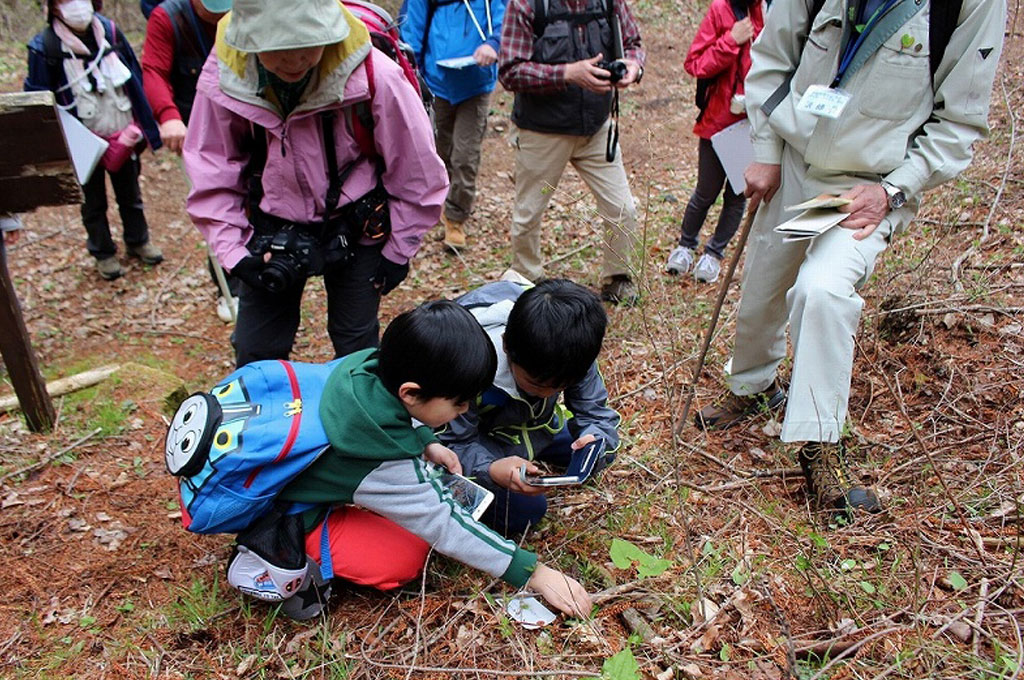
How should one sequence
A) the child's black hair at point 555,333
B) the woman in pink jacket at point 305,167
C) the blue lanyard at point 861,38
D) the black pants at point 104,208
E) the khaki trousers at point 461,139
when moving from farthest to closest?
the khaki trousers at point 461,139 → the black pants at point 104,208 → the woman in pink jacket at point 305,167 → the blue lanyard at point 861,38 → the child's black hair at point 555,333

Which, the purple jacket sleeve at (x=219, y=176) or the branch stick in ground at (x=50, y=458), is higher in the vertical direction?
the purple jacket sleeve at (x=219, y=176)

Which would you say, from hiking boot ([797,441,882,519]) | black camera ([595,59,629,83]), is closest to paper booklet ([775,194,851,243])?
hiking boot ([797,441,882,519])

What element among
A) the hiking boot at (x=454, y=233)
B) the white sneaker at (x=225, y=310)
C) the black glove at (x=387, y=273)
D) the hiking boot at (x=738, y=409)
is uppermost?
the black glove at (x=387, y=273)

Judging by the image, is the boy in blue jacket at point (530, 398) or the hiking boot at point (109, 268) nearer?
the boy in blue jacket at point (530, 398)

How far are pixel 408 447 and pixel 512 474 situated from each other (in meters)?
0.52

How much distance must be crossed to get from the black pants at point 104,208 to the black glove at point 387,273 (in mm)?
3873

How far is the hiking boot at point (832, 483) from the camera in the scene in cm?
293

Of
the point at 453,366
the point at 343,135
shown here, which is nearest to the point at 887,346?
the point at 453,366

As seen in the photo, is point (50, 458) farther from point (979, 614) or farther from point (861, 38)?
point (861, 38)

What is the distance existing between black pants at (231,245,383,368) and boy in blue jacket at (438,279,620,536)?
0.62 metres

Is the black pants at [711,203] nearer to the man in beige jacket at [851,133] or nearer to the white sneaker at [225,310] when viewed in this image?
the man in beige jacket at [851,133]

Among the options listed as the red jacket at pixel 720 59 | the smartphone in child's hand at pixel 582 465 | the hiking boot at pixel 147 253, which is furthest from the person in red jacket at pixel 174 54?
the red jacket at pixel 720 59

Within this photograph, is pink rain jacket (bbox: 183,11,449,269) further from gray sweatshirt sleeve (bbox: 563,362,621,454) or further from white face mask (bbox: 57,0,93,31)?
white face mask (bbox: 57,0,93,31)

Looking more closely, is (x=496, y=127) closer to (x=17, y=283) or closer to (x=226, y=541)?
(x=17, y=283)
